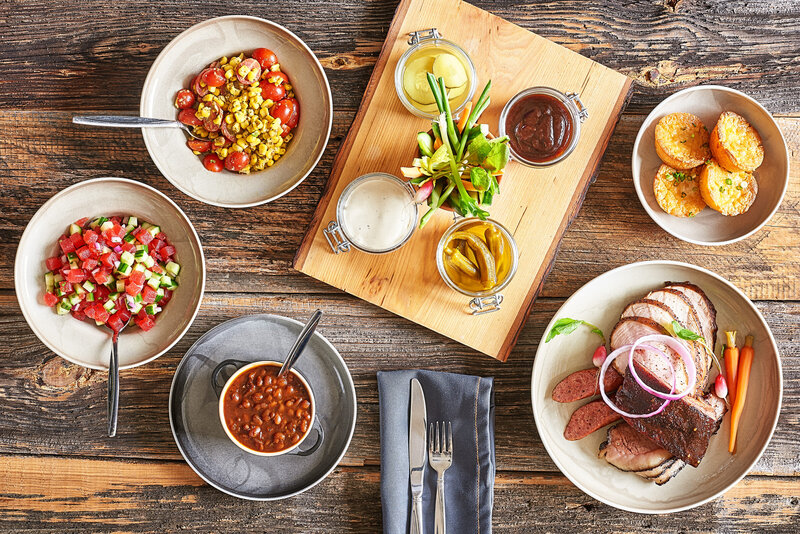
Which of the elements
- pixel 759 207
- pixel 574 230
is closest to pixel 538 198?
pixel 574 230

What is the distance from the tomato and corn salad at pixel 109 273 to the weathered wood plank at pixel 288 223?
217 mm

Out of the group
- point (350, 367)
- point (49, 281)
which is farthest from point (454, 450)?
point (49, 281)

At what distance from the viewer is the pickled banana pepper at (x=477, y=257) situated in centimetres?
196

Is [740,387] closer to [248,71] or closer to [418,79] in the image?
[418,79]

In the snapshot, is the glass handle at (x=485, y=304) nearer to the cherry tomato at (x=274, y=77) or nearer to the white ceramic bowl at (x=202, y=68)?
the white ceramic bowl at (x=202, y=68)

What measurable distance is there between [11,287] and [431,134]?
5.39 feet

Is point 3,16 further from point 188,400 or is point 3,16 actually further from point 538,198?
point 538,198

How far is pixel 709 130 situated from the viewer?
2.09 m

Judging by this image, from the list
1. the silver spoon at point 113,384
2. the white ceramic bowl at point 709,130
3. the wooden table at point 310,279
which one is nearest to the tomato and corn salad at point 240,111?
the wooden table at point 310,279

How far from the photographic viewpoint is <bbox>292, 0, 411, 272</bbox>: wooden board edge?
6.84 feet

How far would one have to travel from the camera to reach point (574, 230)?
216 centimetres

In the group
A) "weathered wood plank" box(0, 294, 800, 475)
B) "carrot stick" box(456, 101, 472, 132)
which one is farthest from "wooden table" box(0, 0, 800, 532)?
"carrot stick" box(456, 101, 472, 132)

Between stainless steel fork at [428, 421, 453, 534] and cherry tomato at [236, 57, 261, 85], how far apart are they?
1.36m

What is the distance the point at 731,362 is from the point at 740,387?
94 mm
